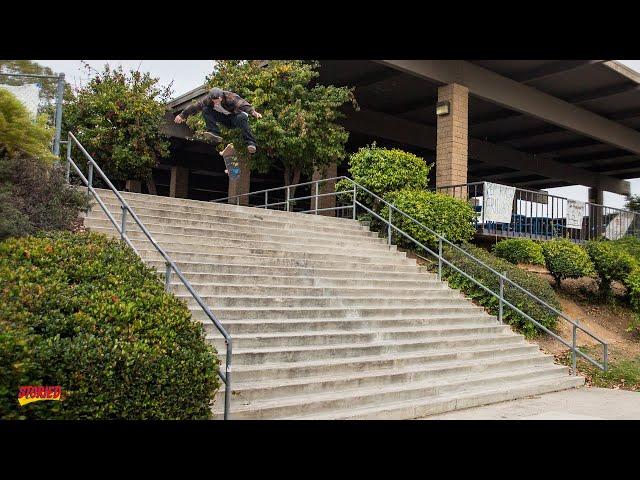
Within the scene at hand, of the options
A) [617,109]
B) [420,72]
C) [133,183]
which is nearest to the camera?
[420,72]

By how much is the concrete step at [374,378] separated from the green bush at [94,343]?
2.68 feet

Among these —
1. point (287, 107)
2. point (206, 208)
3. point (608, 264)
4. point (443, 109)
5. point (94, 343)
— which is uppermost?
point (443, 109)

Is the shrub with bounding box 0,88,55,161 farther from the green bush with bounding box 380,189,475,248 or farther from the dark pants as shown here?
the green bush with bounding box 380,189,475,248

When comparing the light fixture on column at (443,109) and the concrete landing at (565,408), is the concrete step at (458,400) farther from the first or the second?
the light fixture on column at (443,109)

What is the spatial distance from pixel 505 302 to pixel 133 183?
1765cm

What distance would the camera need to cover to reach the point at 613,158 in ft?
88.1

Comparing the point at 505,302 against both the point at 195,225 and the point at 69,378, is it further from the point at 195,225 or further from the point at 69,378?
the point at 69,378

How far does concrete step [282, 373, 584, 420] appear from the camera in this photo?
19.0 feet

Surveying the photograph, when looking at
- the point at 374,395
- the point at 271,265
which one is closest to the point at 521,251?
the point at 271,265

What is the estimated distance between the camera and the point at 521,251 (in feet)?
40.3

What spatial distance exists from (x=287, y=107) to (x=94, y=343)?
1136 cm

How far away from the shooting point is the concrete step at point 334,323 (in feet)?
22.2

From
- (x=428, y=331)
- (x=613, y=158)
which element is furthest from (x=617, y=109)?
(x=428, y=331)

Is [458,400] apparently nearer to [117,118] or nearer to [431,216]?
[431,216]
